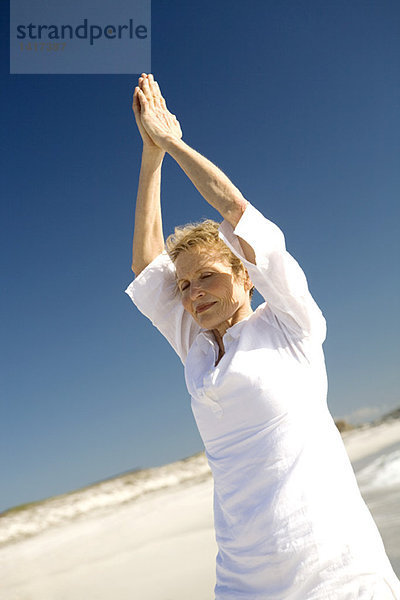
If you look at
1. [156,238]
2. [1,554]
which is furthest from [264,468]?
[1,554]

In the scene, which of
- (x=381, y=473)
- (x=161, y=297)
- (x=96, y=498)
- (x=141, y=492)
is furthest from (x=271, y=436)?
(x=96, y=498)

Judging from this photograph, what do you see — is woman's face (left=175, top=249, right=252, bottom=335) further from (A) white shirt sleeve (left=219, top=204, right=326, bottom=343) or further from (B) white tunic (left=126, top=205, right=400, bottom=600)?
(A) white shirt sleeve (left=219, top=204, right=326, bottom=343)

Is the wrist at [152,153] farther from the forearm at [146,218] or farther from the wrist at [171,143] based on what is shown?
the wrist at [171,143]

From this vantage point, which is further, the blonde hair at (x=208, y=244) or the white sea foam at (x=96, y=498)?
the white sea foam at (x=96, y=498)

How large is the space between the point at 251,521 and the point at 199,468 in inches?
294

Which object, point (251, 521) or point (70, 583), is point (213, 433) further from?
point (70, 583)

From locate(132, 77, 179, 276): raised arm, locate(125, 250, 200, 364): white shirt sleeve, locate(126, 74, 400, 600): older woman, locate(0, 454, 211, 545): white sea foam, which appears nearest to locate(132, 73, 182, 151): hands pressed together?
locate(132, 77, 179, 276): raised arm

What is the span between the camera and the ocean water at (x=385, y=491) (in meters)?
3.47

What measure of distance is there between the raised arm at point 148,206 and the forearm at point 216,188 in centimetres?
43

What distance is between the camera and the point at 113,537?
217 inches

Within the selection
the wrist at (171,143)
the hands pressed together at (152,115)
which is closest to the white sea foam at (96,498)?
the hands pressed together at (152,115)

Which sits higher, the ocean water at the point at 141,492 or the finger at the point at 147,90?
the finger at the point at 147,90

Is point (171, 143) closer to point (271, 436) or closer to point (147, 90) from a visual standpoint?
point (147, 90)

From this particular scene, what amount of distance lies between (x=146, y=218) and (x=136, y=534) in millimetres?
4198
